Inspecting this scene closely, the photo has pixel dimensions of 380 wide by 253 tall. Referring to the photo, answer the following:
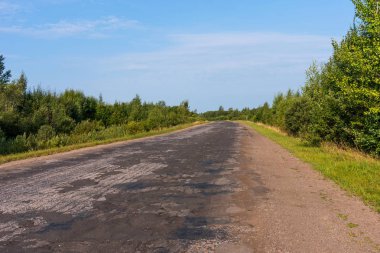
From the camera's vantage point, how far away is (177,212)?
718 cm

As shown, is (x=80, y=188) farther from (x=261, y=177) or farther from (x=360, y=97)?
(x=360, y=97)

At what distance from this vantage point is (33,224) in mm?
6234

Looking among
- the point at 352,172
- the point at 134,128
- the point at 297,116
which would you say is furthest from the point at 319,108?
the point at 134,128

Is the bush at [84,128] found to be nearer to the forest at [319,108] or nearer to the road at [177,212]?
the forest at [319,108]

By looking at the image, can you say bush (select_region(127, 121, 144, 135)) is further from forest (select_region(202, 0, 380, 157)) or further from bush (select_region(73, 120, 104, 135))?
forest (select_region(202, 0, 380, 157))

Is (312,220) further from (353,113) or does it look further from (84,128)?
(84,128)

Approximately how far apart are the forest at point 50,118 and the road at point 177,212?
9.58 metres

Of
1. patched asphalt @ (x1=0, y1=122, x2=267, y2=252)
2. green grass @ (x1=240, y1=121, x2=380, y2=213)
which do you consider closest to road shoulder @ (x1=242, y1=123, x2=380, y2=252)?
green grass @ (x1=240, y1=121, x2=380, y2=213)

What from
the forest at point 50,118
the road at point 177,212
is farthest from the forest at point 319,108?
the road at point 177,212

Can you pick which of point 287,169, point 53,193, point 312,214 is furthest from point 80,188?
point 287,169

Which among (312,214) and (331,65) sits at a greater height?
(331,65)

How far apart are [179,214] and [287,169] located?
7432 millimetres

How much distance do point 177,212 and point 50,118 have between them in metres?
24.7

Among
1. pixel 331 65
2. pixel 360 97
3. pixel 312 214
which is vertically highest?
pixel 331 65
